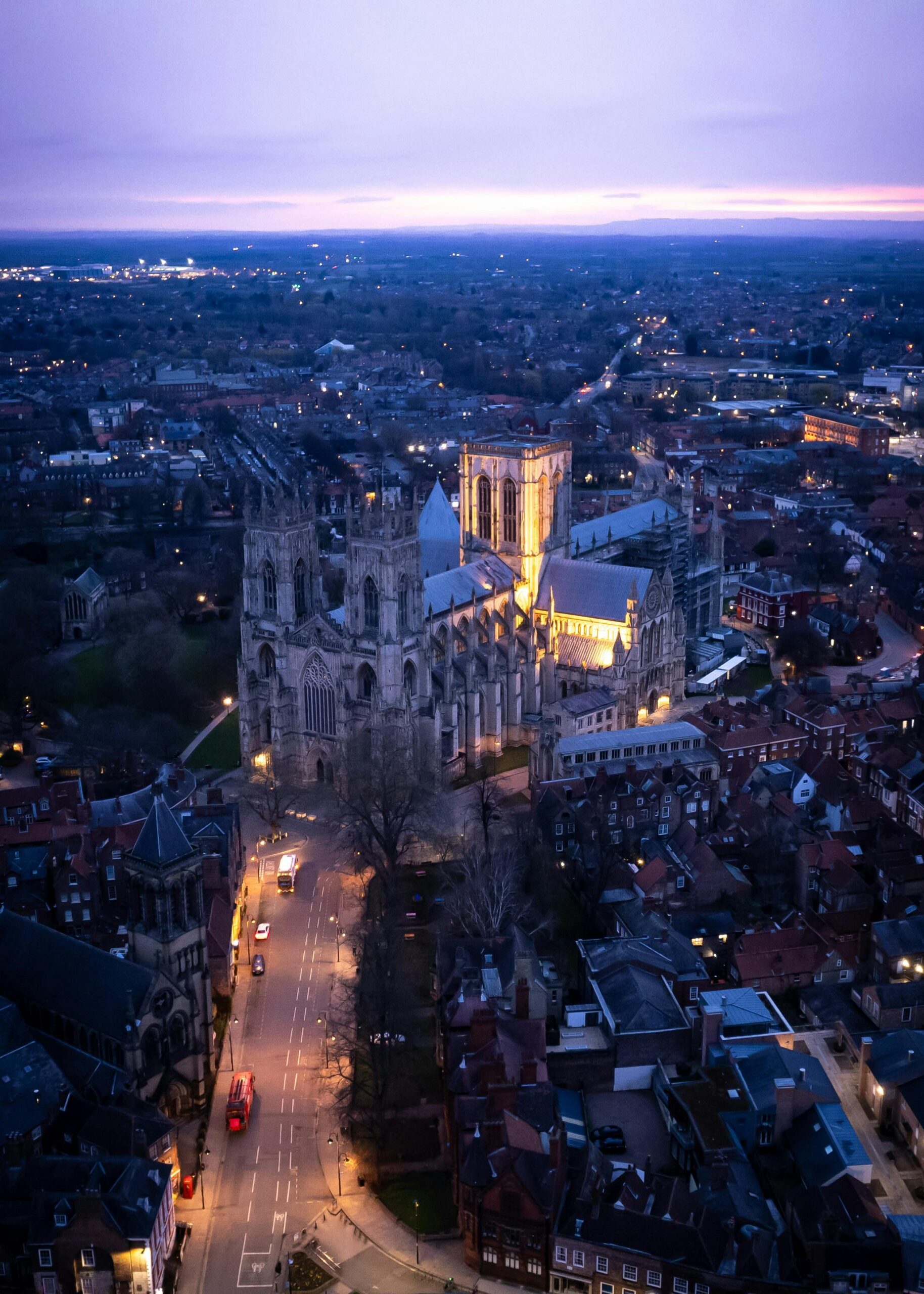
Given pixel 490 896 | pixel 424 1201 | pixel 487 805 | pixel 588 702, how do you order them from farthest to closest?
pixel 588 702 < pixel 487 805 < pixel 490 896 < pixel 424 1201

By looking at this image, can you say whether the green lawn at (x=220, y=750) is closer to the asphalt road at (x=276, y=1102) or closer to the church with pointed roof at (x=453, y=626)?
the church with pointed roof at (x=453, y=626)

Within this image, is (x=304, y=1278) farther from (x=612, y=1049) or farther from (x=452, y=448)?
(x=452, y=448)

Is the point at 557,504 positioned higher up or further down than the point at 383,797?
higher up

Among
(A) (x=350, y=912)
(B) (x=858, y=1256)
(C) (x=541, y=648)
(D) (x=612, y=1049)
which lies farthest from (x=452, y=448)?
(B) (x=858, y=1256)

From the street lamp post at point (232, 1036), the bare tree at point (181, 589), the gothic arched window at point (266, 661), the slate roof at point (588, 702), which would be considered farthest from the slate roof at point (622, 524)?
the street lamp post at point (232, 1036)

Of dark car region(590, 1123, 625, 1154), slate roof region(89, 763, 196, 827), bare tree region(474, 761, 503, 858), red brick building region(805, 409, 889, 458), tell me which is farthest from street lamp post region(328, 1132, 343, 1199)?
red brick building region(805, 409, 889, 458)

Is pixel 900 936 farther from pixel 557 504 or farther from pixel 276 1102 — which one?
pixel 557 504

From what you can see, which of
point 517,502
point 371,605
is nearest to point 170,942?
point 371,605
